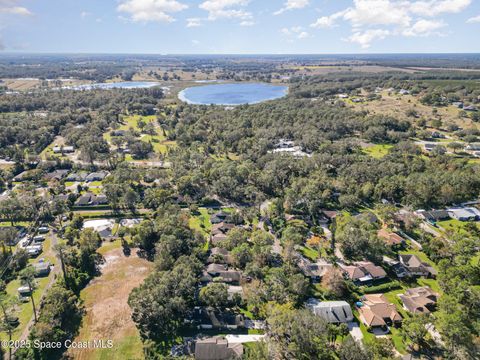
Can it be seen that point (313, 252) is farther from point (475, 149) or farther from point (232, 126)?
point (475, 149)

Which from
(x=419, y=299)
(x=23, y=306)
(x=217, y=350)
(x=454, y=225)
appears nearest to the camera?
(x=217, y=350)

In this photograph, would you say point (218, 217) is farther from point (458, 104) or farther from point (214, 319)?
point (458, 104)

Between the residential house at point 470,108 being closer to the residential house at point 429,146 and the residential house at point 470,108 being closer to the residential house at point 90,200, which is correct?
the residential house at point 429,146

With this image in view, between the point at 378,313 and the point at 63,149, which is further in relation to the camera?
the point at 63,149

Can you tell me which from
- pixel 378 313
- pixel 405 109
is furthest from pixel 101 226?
pixel 405 109

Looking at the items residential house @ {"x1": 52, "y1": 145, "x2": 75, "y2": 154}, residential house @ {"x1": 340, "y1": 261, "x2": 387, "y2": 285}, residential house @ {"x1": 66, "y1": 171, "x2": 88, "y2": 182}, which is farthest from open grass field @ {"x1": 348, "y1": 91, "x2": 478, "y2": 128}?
residential house @ {"x1": 52, "y1": 145, "x2": 75, "y2": 154}

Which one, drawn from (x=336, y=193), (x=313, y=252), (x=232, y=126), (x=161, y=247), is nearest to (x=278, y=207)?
(x=313, y=252)
